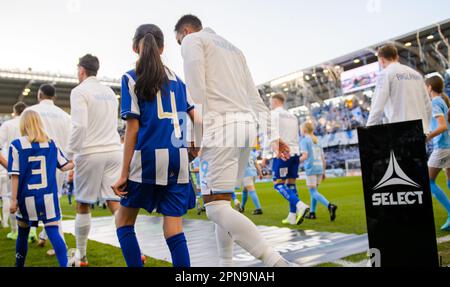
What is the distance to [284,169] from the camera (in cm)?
595

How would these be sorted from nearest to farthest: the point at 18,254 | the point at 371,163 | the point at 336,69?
the point at 371,163 → the point at 18,254 → the point at 336,69

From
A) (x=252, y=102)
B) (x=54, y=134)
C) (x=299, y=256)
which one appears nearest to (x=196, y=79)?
(x=252, y=102)

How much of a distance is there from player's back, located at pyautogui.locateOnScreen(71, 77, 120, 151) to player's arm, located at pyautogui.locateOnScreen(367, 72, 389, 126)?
2.52m

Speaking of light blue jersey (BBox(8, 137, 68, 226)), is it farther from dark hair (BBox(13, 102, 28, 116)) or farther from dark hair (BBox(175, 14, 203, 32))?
dark hair (BBox(13, 102, 28, 116))

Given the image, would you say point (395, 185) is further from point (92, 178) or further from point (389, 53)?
point (92, 178)

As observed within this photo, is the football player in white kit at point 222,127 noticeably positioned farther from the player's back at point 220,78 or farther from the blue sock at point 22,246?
the blue sock at point 22,246

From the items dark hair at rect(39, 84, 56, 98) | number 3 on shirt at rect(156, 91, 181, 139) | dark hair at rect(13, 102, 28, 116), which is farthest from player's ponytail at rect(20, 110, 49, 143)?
dark hair at rect(13, 102, 28, 116)

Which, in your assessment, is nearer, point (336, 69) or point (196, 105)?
point (196, 105)

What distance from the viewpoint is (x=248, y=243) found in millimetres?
2041

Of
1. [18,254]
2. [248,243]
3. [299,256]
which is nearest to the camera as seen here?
[248,243]

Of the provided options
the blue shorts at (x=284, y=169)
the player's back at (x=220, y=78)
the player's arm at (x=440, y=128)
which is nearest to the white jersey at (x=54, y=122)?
the player's back at (x=220, y=78)

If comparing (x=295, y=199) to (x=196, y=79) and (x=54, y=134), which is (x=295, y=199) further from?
(x=196, y=79)
